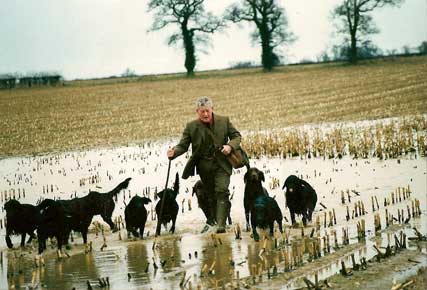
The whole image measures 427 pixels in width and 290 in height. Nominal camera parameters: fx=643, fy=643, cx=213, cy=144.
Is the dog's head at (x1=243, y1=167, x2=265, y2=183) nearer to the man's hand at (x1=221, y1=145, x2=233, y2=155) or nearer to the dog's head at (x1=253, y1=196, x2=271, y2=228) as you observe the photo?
the man's hand at (x1=221, y1=145, x2=233, y2=155)

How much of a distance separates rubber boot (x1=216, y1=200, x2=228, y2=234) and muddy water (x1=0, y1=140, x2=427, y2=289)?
0.98 ft

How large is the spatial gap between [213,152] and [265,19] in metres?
12.3

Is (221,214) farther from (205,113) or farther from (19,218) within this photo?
(19,218)

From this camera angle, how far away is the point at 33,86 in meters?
16.8

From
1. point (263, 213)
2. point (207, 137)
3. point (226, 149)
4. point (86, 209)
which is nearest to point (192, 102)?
point (207, 137)

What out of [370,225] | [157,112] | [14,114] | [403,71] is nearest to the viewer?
[370,225]

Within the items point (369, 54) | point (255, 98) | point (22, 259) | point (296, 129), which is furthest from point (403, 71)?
point (22, 259)

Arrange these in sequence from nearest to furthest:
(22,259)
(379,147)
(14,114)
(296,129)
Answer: (22,259), (379,147), (14,114), (296,129)

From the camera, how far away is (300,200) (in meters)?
9.41

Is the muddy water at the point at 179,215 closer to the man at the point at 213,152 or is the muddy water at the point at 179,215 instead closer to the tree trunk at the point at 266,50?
the man at the point at 213,152

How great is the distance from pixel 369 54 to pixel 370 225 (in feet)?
56.6

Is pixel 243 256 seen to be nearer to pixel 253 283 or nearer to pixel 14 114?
pixel 253 283

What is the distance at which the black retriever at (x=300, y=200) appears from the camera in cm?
938

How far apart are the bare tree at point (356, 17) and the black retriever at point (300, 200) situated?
802 centimetres
